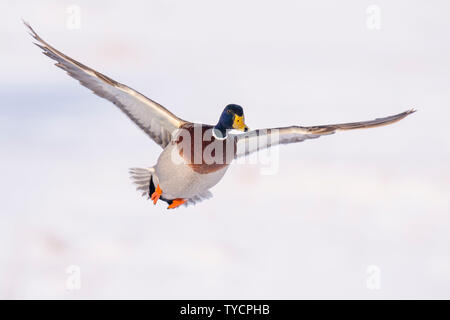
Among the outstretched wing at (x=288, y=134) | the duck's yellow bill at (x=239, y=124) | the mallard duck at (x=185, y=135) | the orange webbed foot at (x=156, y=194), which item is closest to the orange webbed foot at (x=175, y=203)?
the mallard duck at (x=185, y=135)

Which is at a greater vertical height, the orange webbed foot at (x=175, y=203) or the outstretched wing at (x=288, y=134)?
the outstretched wing at (x=288, y=134)

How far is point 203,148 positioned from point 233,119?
69cm

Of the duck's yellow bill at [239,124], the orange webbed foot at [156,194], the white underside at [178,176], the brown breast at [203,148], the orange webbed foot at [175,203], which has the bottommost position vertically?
the orange webbed foot at [175,203]

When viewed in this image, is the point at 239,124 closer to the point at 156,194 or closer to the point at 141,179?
the point at 156,194

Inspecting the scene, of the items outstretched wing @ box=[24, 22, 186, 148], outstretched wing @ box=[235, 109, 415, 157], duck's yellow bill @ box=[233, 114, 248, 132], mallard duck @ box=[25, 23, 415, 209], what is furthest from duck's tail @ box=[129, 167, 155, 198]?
duck's yellow bill @ box=[233, 114, 248, 132]

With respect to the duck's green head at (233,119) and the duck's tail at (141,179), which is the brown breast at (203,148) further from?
the duck's tail at (141,179)

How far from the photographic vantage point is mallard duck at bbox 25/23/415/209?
45.2 feet

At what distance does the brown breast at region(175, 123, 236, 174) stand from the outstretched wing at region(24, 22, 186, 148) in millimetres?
446

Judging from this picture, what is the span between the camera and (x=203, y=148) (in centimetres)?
1383

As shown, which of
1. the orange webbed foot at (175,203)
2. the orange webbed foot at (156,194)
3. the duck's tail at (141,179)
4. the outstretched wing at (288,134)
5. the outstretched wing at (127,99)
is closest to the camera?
the outstretched wing at (127,99)

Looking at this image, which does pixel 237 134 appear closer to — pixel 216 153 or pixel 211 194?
pixel 216 153

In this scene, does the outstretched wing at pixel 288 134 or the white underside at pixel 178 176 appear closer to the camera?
the white underside at pixel 178 176

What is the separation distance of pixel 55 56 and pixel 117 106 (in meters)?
1.39

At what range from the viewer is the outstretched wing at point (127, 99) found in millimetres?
13711
